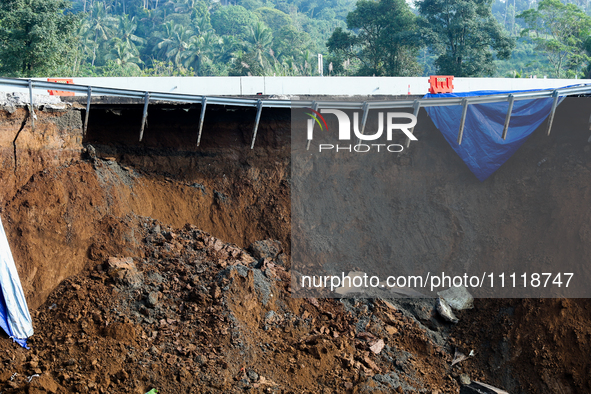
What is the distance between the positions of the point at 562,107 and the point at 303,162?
5852 millimetres

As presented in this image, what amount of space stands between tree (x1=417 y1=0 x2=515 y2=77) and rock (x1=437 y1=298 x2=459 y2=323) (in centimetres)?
2099

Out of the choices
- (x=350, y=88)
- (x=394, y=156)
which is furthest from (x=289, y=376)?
(x=350, y=88)

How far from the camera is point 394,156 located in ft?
36.3

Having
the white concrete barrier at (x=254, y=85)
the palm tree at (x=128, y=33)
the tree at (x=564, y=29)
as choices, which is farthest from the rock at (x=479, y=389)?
the palm tree at (x=128, y=33)

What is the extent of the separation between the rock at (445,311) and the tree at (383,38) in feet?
70.6

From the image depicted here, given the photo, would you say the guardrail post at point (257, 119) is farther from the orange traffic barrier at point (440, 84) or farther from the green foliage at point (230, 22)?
the green foliage at point (230, 22)

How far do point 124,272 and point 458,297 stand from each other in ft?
22.1

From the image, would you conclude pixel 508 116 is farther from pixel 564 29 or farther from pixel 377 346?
pixel 564 29

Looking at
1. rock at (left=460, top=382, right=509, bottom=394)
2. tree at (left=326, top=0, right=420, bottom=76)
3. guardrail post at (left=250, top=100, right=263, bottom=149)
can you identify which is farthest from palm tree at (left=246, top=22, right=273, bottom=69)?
rock at (left=460, top=382, right=509, bottom=394)

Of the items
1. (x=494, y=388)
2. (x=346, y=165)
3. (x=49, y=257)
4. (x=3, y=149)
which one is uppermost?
(x=3, y=149)

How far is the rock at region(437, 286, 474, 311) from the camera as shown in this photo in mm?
9586

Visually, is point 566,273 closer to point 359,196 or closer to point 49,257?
point 359,196

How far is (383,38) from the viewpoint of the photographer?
93.1 feet

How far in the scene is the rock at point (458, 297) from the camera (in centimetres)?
959
